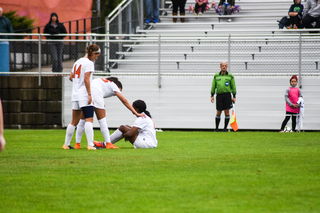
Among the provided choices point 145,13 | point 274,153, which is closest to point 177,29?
point 145,13

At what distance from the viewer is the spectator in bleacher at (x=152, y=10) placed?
72.2ft

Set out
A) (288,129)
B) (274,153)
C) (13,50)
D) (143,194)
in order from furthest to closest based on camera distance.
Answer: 1. (13,50)
2. (288,129)
3. (274,153)
4. (143,194)

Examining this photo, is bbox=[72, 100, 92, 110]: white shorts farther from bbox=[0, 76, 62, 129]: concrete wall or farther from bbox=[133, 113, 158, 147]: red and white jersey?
bbox=[0, 76, 62, 129]: concrete wall

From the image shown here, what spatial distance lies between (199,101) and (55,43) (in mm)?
5082

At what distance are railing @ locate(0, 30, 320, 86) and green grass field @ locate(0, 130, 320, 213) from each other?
7.86 meters

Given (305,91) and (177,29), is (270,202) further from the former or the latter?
(177,29)

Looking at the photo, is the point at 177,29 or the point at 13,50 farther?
the point at 177,29

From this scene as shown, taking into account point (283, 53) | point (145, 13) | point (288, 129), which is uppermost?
point (145, 13)

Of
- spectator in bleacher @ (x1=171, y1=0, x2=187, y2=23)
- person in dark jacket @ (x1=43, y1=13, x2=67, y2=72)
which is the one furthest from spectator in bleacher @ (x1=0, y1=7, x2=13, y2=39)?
spectator in bleacher @ (x1=171, y1=0, x2=187, y2=23)

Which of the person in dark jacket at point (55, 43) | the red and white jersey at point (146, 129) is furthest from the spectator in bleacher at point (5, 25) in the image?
the red and white jersey at point (146, 129)

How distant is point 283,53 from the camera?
16750 mm

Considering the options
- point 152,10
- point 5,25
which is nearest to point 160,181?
point 5,25

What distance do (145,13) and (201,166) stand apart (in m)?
16.0

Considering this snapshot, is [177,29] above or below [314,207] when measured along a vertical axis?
above
